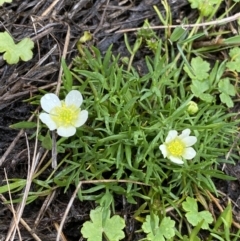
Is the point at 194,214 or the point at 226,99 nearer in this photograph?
the point at 194,214

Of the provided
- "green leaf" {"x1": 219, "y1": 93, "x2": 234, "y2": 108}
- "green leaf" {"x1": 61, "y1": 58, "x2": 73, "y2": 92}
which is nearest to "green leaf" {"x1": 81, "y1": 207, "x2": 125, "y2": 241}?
"green leaf" {"x1": 61, "y1": 58, "x2": 73, "y2": 92}

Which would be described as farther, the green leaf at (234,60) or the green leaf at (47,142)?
the green leaf at (234,60)

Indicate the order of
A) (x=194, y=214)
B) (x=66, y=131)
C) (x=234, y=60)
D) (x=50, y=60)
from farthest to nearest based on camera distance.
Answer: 1. (x=234, y=60)
2. (x=50, y=60)
3. (x=194, y=214)
4. (x=66, y=131)

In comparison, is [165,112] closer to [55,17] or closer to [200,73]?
[200,73]

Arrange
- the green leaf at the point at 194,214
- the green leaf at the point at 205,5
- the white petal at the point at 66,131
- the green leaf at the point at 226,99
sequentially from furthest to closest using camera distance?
the green leaf at the point at 205,5, the green leaf at the point at 226,99, the green leaf at the point at 194,214, the white petal at the point at 66,131

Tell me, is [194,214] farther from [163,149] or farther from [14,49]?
[14,49]

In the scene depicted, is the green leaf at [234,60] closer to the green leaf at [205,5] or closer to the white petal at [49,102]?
the green leaf at [205,5]

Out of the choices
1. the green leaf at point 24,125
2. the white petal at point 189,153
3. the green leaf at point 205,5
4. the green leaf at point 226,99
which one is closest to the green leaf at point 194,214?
the white petal at point 189,153

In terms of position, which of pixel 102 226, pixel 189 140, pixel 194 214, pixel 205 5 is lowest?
pixel 194 214

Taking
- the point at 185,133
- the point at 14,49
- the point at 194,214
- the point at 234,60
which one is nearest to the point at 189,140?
the point at 185,133
